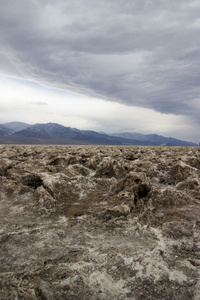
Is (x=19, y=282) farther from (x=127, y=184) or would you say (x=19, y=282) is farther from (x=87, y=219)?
(x=127, y=184)

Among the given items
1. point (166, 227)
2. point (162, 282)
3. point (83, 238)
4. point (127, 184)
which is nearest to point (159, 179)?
point (127, 184)

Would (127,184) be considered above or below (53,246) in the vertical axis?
above

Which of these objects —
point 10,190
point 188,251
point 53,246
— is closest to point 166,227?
point 188,251

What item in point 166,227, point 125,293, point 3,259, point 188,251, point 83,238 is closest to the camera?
point 125,293

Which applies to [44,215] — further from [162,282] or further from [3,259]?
[162,282]

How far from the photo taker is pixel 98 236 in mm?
6219

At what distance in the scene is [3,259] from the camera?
506 centimetres

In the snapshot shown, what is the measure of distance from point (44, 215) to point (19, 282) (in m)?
3.43

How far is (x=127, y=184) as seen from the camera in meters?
9.49

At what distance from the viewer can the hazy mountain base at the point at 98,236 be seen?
421 centimetres

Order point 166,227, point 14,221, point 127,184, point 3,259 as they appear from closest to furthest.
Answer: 1. point 3,259
2. point 166,227
3. point 14,221
4. point 127,184

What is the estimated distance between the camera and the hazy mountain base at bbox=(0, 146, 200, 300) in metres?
4.21

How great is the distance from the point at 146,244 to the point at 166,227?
1289 mm

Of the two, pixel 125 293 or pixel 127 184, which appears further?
pixel 127 184
